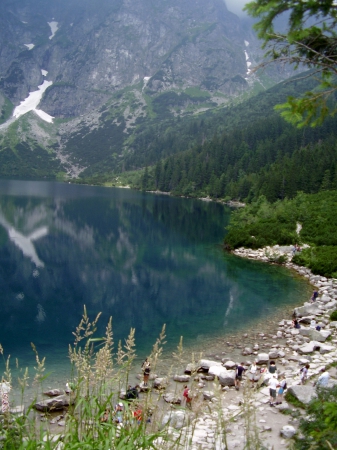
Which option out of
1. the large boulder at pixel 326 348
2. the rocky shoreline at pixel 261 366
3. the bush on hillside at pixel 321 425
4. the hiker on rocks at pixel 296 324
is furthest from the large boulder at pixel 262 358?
the bush on hillside at pixel 321 425

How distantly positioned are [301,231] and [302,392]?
115ft

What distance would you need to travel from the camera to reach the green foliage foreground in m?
34.1

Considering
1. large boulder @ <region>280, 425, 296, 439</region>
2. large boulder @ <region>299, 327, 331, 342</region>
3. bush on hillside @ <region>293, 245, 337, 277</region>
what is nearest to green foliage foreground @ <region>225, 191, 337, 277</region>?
bush on hillside @ <region>293, 245, 337, 277</region>

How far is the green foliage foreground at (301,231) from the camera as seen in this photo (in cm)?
3413

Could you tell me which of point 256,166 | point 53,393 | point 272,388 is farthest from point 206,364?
point 256,166

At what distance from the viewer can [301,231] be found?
44094 millimetres

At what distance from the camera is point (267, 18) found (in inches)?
330

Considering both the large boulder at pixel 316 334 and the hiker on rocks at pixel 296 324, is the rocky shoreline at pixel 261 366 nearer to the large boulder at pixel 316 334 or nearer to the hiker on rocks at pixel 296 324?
the large boulder at pixel 316 334

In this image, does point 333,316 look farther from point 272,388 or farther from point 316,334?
point 272,388

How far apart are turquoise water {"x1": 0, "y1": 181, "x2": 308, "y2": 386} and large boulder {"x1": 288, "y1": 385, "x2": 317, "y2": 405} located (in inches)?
282

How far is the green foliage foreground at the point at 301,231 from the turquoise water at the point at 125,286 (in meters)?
2.86

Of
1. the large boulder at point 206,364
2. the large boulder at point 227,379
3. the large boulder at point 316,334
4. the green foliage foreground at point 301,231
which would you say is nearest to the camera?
the large boulder at point 227,379

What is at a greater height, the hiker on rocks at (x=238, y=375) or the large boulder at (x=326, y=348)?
the large boulder at (x=326, y=348)

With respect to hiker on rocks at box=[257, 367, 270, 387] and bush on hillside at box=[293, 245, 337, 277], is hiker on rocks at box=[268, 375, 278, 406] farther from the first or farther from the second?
bush on hillside at box=[293, 245, 337, 277]
